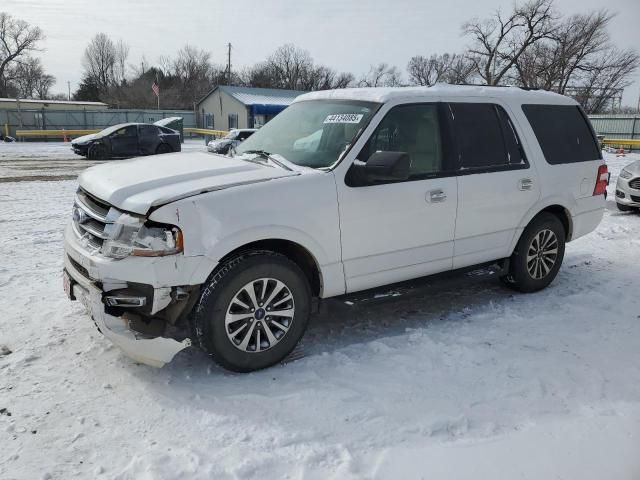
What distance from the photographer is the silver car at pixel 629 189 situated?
8.97 m

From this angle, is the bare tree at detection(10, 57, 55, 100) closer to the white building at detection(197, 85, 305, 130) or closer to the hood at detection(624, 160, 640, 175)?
the white building at detection(197, 85, 305, 130)

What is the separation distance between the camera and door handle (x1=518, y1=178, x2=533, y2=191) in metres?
4.61

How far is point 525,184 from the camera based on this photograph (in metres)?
4.64

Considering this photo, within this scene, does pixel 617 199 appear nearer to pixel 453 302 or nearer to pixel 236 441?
pixel 453 302

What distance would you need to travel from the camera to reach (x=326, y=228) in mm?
3529

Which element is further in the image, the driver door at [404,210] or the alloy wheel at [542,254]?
the alloy wheel at [542,254]

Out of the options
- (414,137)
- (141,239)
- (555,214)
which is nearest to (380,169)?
(414,137)

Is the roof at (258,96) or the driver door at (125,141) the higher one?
the roof at (258,96)

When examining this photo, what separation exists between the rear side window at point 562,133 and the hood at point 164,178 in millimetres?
2749

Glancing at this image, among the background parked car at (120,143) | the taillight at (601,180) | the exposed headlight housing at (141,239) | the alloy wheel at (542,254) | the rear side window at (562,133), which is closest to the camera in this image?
the exposed headlight housing at (141,239)

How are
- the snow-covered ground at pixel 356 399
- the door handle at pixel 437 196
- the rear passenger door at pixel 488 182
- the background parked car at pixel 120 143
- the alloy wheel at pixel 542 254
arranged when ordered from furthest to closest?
the background parked car at pixel 120 143
the alloy wheel at pixel 542 254
the rear passenger door at pixel 488 182
the door handle at pixel 437 196
the snow-covered ground at pixel 356 399

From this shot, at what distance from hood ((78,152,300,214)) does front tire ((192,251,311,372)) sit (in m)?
0.53

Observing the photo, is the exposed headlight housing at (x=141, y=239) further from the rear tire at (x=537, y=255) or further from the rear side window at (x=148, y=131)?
the rear side window at (x=148, y=131)

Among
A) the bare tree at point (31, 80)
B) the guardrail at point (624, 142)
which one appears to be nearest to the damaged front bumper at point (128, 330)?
the guardrail at point (624, 142)
